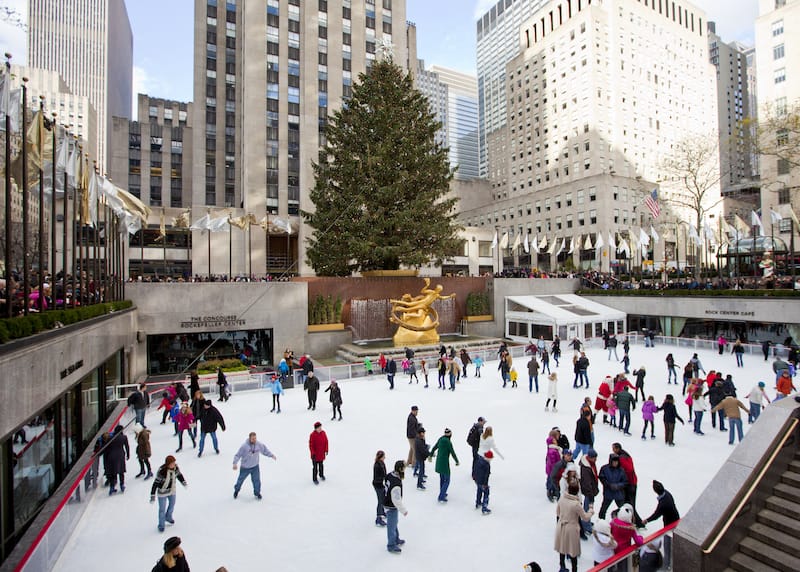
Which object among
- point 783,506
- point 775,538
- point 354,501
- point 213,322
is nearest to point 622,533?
point 775,538

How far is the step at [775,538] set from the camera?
20.2 feet

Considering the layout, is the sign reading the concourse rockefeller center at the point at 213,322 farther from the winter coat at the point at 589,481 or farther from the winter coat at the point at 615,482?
the winter coat at the point at 615,482

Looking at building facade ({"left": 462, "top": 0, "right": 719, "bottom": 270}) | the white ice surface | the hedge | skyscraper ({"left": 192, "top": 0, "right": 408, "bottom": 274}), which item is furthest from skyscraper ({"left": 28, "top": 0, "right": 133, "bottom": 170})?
the white ice surface

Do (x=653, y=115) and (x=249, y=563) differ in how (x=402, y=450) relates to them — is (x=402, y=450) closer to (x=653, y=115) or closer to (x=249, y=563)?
(x=249, y=563)

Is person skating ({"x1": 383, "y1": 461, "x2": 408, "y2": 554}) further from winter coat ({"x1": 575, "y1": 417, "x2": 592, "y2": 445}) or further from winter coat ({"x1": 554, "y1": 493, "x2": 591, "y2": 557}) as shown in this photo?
winter coat ({"x1": 575, "y1": 417, "x2": 592, "y2": 445})

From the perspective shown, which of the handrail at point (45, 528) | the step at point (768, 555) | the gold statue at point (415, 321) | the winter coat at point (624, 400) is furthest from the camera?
the gold statue at point (415, 321)

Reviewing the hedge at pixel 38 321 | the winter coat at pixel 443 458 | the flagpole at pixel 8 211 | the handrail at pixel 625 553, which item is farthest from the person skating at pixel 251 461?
the handrail at pixel 625 553

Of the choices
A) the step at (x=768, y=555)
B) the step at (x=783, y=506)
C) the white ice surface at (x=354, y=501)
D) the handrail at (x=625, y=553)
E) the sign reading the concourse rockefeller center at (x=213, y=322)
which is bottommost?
the white ice surface at (x=354, y=501)

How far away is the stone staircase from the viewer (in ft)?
19.9

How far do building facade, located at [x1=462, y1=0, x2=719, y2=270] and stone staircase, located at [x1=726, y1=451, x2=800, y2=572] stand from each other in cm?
5253

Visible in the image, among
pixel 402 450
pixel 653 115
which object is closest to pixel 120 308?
pixel 402 450

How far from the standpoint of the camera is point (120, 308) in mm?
17359

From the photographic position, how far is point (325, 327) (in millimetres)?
26047

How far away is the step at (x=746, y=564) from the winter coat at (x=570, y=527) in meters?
1.99
